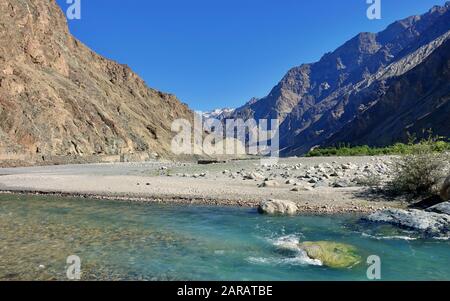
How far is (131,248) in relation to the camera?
45.0ft

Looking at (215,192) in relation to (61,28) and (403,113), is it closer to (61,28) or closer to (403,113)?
(61,28)

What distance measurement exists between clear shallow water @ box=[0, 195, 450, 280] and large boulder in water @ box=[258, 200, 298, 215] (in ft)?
2.30

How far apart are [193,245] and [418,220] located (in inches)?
339

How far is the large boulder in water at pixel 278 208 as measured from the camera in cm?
1980

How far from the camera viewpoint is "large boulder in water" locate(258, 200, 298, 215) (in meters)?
19.8

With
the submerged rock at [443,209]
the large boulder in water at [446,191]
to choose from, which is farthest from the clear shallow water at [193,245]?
the large boulder in water at [446,191]

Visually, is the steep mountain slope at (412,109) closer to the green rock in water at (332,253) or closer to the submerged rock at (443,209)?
the submerged rock at (443,209)

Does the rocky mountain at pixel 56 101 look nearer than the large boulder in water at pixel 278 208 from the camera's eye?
No

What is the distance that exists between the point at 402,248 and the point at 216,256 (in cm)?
602

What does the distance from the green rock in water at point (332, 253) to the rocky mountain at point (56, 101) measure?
56236 mm

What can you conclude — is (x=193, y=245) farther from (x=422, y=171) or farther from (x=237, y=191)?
(x=422, y=171)

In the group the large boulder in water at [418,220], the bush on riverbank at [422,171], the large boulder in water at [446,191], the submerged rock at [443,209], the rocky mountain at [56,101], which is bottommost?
the large boulder in water at [418,220]

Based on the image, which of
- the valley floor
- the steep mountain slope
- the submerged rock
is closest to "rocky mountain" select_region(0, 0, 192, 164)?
the valley floor
